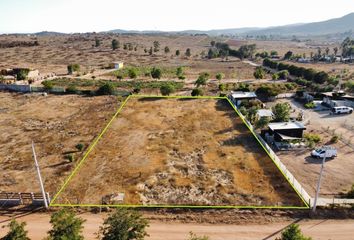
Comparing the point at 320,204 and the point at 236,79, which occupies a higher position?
the point at 236,79

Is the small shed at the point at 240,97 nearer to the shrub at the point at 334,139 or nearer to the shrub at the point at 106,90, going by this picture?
the shrub at the point at 334,139

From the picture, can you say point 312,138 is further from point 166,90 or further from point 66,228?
point 66,228

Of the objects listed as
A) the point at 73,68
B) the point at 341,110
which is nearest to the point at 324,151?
the point at 341,110

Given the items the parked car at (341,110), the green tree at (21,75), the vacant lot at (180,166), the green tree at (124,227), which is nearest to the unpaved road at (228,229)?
the vacant lot at (180,166)

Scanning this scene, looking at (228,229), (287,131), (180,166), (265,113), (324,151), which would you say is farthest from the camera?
(265,113)

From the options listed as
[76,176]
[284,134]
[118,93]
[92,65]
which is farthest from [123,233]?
[92,65]

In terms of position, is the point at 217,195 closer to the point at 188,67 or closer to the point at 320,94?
the point at 320,94

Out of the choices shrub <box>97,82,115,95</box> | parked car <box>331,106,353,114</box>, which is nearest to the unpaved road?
parked car <box>331,106,353,114</box>

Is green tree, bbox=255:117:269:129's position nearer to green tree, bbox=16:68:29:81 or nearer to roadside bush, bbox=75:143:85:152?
roadside bush, bbox=75:143:85:152
